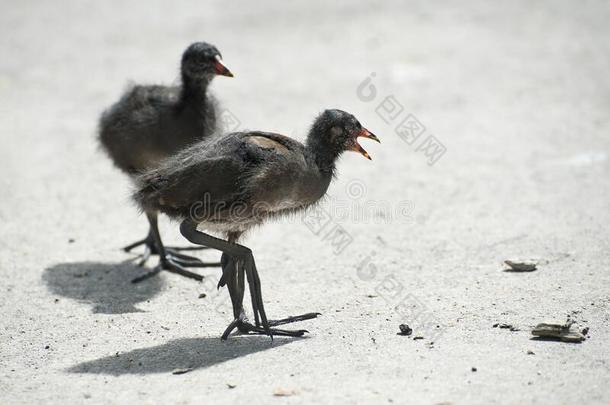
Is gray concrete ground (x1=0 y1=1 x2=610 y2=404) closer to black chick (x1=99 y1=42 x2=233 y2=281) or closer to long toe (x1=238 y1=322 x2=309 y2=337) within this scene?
long toe (x1=238 y1=322 x2=309 y2=337)

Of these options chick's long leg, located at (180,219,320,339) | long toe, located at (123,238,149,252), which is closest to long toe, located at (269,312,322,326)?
chick's long leg, located at (180,219,320,339)

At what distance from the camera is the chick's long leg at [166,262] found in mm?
6625

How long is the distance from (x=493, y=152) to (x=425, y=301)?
3617 mm

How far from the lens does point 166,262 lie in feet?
22.2

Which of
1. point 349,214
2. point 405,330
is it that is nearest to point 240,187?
point 405,330

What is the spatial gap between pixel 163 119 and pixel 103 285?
4.61ft

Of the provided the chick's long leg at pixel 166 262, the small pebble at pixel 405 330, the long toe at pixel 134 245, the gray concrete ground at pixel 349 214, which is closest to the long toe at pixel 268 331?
the gray concrete ground at pixel 349 214

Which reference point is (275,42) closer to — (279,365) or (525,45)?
(525,45)

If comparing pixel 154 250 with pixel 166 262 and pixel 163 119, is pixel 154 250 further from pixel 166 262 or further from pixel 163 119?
pixel 163 119

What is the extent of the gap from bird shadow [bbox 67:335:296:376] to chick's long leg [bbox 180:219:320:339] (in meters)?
0.07

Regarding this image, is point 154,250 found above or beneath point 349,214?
beneath

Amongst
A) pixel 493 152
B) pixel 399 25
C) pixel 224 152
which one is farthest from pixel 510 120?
pixel 224 152

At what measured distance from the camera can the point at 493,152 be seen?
8852 mm

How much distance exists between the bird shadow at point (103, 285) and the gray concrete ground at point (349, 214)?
25 millimetres
